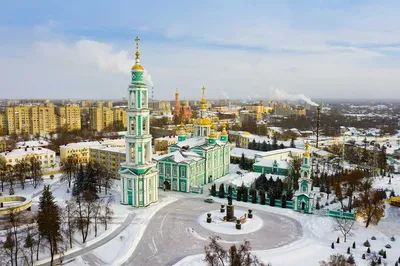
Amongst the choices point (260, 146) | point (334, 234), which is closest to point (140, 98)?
point (334, 234)

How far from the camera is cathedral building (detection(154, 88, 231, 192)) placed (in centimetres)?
2894

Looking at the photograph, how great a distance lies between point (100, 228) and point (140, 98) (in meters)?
9.32

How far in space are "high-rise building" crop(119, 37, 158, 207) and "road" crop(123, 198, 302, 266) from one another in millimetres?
2132

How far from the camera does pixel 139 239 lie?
1881cm

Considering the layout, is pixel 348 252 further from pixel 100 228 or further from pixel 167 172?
pixel 167 172

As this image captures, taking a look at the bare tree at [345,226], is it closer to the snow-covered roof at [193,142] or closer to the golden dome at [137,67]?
the snow-covered roof at [193,142]

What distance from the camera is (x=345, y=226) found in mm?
19828

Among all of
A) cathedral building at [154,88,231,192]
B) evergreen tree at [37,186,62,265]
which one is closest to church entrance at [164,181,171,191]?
cathedral building at [154,88,231,192]

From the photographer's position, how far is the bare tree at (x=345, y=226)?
19078 mm

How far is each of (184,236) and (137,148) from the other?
7900 mm

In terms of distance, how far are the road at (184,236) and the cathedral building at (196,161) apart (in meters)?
4.68

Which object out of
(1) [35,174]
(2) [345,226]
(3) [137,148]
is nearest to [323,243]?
(2) [345,226]

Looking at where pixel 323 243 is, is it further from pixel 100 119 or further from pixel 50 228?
pixel 100 119

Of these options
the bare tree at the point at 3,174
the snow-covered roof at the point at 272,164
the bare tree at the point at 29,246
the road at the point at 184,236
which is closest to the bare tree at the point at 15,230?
the bare tree at the point at 29,246
